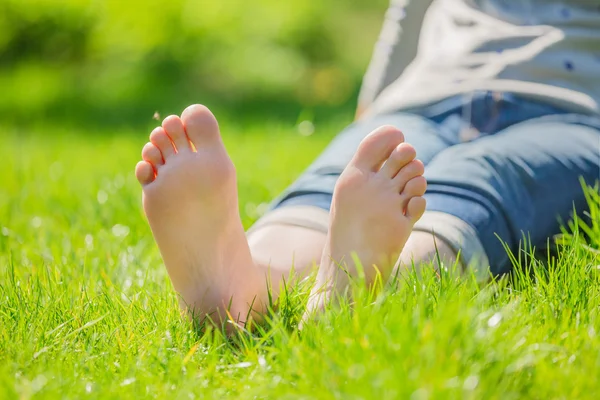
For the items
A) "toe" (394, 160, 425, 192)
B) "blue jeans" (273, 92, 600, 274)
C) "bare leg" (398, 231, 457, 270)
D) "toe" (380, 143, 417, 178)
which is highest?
"toe" (380, 143, 417, 178)

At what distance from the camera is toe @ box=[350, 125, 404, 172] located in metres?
1.28

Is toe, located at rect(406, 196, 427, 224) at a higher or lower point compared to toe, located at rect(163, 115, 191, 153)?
lower

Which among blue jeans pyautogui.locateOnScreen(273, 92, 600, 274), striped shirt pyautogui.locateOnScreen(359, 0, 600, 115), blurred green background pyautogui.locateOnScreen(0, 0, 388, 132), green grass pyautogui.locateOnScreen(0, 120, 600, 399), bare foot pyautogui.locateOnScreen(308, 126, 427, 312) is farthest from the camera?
blurred green background pyautogui.locateOnScreen(0, 0, 388, 132)

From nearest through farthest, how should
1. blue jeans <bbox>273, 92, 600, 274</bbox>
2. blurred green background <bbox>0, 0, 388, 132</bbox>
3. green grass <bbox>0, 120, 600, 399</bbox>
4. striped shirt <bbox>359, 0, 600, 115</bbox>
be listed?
1. green grass <bbox>0, 120, 600, 399</bbox>
2. blue jeans <bbox>273, 92, 600, 274</bbox>
3. striped shirt <bbox>359, 0, 600, 115</bbox>
4. blurred green background <bbox>0, 0, 388, 132</bbox>

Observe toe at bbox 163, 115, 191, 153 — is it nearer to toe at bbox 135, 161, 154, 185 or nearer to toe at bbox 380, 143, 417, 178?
toe at bbox 135, 161, 154, 185

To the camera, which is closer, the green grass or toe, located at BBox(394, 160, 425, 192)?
the green grass

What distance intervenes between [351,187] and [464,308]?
14.5 inches

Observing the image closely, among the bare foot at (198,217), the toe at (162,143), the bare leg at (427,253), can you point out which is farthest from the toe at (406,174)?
the toe at (162,143)

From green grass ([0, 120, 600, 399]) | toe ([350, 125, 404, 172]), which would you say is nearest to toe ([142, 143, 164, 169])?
green grass ([0, 120, 600, 399])

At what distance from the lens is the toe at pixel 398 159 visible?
4.22ft

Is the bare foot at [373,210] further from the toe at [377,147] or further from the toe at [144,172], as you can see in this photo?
the toe at [144,172]

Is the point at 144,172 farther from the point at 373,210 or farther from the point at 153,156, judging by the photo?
the point at 373,210

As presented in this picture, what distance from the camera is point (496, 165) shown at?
4.82ft

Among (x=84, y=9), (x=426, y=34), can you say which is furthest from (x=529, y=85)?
(x=84, y=9)
